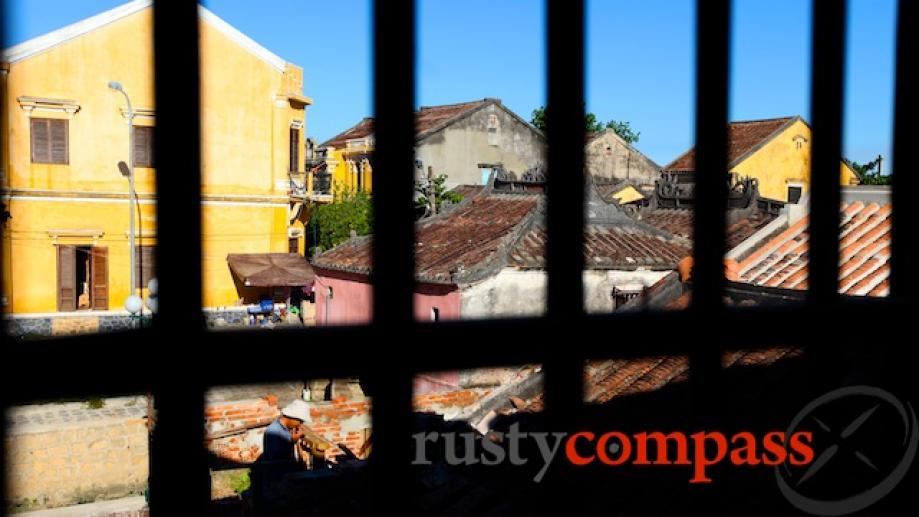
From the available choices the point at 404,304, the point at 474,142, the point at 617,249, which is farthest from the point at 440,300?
the point at 474,142

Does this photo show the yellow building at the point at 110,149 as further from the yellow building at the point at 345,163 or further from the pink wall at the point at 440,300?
the yellow building at the point at 345,163

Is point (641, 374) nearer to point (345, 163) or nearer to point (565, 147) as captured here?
point (565, 147)

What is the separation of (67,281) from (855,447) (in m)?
12.3

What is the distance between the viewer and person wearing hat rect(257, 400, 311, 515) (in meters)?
6.23

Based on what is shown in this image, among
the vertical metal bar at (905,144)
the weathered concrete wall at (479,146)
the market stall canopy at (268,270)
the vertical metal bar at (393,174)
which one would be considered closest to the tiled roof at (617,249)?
the market stall canopy at (268,270)

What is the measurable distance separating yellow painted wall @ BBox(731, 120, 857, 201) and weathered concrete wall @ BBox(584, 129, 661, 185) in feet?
10.3

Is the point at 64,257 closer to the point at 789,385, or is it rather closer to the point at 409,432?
the point at 789,385

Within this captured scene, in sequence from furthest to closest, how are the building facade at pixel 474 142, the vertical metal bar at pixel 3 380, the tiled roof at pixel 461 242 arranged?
1. the building facade at pixel 474 142
2. the tiled roof at pixel 461 242
3. the vertical metal bar at pixel 3 380

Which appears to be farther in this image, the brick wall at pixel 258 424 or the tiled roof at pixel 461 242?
the tiled roof at pixel 461 242

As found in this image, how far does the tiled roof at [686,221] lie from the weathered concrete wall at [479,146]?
21.5 feet

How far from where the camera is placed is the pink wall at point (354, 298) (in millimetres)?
10852

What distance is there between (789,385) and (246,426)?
18.5 feet

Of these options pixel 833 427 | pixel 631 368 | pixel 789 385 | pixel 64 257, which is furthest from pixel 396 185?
pixel 64 257

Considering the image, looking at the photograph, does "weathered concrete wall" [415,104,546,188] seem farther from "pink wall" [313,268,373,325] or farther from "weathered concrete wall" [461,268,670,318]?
"weathered concrete wall" [461,268,670,318]
